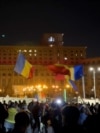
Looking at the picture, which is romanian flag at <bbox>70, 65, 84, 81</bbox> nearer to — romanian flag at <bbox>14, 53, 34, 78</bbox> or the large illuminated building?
romanian flag at <bbox>14, 53, 34, 78</bbox>

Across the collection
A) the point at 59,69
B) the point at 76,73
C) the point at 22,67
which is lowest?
the point at 76,73

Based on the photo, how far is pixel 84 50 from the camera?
13375 centimetres

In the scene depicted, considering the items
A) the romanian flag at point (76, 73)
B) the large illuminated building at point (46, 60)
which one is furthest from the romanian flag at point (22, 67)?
the large illuminated building at point (46, 60)

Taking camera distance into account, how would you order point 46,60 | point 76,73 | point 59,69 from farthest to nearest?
1. point 46,60
2. point 59,69
3. point 76,73

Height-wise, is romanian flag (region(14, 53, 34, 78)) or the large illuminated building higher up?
the large illuminated building

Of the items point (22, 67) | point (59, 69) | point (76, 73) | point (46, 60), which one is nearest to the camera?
point (22, 67)

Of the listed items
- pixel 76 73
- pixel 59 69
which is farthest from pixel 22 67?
pixel 59 69

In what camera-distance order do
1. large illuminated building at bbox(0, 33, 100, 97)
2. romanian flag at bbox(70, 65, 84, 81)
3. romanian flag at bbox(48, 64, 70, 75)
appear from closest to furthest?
romanian flag at bbox(70, 65, 84, 81) → romanian flag at bbox(48, 64, 70, 75) → large illuminated building at bbox(0, 33, 100, 97)

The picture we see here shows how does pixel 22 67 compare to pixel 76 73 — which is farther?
pixel 76 73

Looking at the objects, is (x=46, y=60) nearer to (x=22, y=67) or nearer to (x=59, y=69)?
(x=59, y=69)

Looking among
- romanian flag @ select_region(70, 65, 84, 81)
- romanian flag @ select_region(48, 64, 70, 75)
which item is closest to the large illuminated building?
romanian flag @ select_region(48, 64, 70, 75)

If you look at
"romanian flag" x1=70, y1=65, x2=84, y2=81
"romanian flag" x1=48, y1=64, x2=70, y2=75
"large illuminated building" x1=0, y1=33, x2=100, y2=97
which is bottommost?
"romanian flag" x1=70, y1=65, x2=84, y2=81

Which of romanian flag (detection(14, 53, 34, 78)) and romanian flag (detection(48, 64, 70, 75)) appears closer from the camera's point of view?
romanian flag (detection(14, 53, 34, 78))

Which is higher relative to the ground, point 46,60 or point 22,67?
point 46,60
